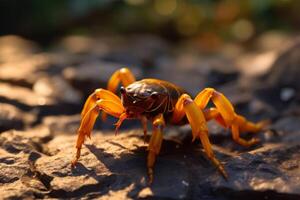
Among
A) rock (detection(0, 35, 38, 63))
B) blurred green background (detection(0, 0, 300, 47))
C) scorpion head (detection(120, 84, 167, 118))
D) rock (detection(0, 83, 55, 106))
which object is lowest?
rock (detection(0, 83, 55, 106))

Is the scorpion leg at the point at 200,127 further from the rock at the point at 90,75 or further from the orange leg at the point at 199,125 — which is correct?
the rock at the point at 90,75

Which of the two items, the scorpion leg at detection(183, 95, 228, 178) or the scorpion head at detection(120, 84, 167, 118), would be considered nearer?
the scorpion leg at detection(183, 95, 228, 178)

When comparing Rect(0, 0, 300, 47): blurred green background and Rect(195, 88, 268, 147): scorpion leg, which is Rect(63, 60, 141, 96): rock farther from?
Rect(0, 0, 300, 47): blurred green background

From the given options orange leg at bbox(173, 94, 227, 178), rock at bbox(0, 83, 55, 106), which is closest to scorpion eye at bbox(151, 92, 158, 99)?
orange leg at bbox(173, 94, 227, 178)

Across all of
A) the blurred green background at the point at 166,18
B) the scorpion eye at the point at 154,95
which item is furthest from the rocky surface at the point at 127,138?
the blurred green background at the point at 166,18

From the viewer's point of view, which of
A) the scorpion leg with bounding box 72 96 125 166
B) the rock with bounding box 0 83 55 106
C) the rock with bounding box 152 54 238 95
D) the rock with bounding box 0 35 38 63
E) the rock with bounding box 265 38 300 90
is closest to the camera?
the scorpion leg with bounding box 72 96 125 166

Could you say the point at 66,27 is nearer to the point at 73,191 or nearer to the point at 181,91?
the point at 181,91

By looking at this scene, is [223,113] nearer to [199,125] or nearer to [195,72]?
[199,125]

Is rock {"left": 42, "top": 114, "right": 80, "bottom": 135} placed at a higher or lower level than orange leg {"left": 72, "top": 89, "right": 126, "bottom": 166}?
lower

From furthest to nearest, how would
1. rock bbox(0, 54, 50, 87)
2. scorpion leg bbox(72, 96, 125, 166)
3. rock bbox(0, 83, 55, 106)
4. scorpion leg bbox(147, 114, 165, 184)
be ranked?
1. rock bbox(0, 54, 50, 87)
2. rock bbox(0, 83, 55, 106)
3. scorpion leg bbox(72, 96, 125, 166)
4. scorpion leg bbox(147, 114, 165, 184)
